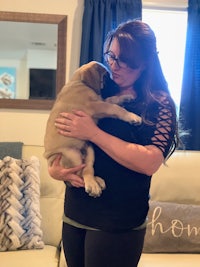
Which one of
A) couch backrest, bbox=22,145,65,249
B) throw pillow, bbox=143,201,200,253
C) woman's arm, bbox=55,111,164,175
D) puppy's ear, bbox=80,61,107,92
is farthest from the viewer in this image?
couch backrest, bbox=22,145,65,249

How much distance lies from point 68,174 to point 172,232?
1.25 metres

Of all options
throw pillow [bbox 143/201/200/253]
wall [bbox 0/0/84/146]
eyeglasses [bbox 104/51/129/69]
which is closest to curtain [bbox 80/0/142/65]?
wall [bbox 0/0/84/146]

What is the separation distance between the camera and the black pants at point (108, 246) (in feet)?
4.01

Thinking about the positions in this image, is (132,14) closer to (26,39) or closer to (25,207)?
(26,39)

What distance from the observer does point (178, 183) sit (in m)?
2.63

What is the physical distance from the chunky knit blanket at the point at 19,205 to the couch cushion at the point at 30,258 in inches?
1.9

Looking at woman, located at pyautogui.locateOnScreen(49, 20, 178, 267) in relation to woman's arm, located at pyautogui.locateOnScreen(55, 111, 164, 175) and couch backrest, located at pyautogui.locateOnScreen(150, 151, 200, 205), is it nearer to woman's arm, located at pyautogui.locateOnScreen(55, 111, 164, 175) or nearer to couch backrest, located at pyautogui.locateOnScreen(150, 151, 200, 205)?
woman's arm, located at pyautogui.locateOnScreen(55, 111, 164, 175)

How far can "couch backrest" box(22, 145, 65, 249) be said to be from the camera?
246 centimetres

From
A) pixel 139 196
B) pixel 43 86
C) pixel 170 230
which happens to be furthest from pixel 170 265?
pixel 43 86

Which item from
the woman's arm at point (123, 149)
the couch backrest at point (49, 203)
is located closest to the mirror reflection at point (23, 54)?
the couch backrest at point (49, 203)

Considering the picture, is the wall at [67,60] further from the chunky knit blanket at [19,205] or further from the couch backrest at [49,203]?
the chunky knit blanket at [19,205]

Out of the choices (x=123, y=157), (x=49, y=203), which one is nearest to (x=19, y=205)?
(x=49, y=203)

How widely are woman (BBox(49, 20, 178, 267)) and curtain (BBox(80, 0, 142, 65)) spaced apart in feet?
5.23

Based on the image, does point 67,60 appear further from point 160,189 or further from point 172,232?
point 172,232
